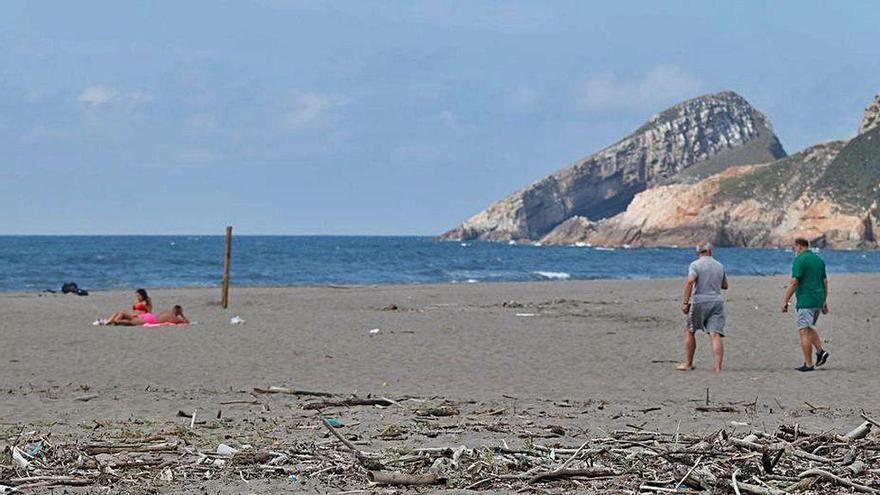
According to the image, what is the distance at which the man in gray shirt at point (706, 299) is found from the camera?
12.3m

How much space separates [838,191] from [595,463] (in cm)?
12725

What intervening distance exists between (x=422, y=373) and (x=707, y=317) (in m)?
3.41

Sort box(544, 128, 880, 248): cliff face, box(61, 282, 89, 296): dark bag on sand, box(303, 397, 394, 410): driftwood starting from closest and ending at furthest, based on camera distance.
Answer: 1. box(303, 397, 394, 410): driftwood
2. box(61, 282, 89, 296): dark bag on sand
3. box(544, 128, 880, 248): cliff face

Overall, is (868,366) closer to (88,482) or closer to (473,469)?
(473,469)

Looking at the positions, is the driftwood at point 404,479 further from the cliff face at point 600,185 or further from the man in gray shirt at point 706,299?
the cliff face at point 600,185

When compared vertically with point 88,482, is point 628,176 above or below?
above

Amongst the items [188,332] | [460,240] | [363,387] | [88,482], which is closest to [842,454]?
[88,482]

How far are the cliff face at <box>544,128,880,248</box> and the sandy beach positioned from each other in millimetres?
104361

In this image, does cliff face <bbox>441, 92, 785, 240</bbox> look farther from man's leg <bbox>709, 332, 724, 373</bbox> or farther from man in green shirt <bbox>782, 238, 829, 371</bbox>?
man's leg <bbox>709, 332, 724, 373</bbox>

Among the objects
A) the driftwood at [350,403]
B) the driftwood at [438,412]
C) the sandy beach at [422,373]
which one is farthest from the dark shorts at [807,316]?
the driftwood at [350,403]

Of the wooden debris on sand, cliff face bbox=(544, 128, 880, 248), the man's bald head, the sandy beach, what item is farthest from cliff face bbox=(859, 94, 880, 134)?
the wooden debris on sand

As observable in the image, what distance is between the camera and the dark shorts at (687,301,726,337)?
12438 mm

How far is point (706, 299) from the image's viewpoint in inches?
489

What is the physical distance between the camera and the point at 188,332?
57.8 ft
